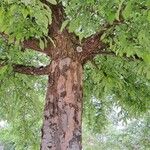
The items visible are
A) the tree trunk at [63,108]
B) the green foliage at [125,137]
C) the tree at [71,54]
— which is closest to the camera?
the tree at [71,54]

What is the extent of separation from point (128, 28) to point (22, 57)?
1.97 metres

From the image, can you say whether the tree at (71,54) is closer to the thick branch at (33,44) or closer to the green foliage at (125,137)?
the thick branch at (33,44)

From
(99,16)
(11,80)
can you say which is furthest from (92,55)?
(11,80)

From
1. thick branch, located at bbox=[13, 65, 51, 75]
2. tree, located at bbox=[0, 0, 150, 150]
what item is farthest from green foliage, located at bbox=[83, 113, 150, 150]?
thick branch, located at bbox=[13, 65, 51, 75]

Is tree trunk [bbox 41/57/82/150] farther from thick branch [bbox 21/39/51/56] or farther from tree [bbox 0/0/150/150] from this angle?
thick branch [bbox 21/39/51/56]

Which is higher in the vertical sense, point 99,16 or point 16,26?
point 99,16

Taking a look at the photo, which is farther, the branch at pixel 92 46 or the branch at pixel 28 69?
the branch at pixel 28 69

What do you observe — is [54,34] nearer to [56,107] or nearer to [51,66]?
[51,66]

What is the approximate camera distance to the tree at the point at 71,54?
2.86 metres

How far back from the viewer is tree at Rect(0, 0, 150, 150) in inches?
113

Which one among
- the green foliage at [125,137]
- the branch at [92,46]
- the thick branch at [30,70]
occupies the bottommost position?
the thick branch at [30,70]

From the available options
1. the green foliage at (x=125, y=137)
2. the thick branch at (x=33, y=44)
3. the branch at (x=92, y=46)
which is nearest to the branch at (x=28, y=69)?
the thick branch at (x=33, y=44)

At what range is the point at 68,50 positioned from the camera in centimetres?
382

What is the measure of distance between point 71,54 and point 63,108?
535mm
